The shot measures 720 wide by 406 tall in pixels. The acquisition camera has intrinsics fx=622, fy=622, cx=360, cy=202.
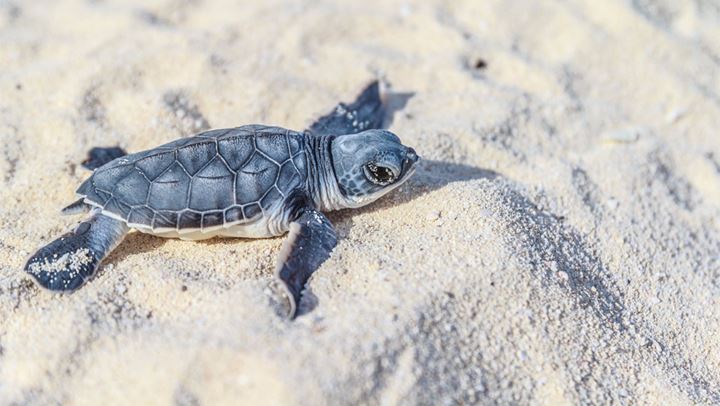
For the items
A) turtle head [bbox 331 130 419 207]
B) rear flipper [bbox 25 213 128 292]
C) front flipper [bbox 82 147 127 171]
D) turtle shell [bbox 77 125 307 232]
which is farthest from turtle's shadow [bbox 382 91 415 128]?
rear flipper [bbox 25 213 128 292]

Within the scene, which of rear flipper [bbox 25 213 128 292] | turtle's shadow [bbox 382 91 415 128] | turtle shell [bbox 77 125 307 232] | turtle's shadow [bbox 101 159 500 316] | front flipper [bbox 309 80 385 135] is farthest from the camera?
turtle's shadow [bbox 382 91 415 128]

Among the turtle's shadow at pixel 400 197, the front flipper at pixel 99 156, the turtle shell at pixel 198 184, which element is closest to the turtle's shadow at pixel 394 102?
the turtle's shadow at pixel 400 197

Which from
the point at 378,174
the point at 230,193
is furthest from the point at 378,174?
the point at 230,193

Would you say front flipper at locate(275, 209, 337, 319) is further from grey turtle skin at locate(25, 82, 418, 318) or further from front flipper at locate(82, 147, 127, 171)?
front flipper at locate(82, 147, 127, 171)

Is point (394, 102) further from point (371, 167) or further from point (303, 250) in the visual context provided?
point (303, 250)

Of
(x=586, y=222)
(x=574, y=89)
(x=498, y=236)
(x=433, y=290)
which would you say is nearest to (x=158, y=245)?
(x=433, y=290)
